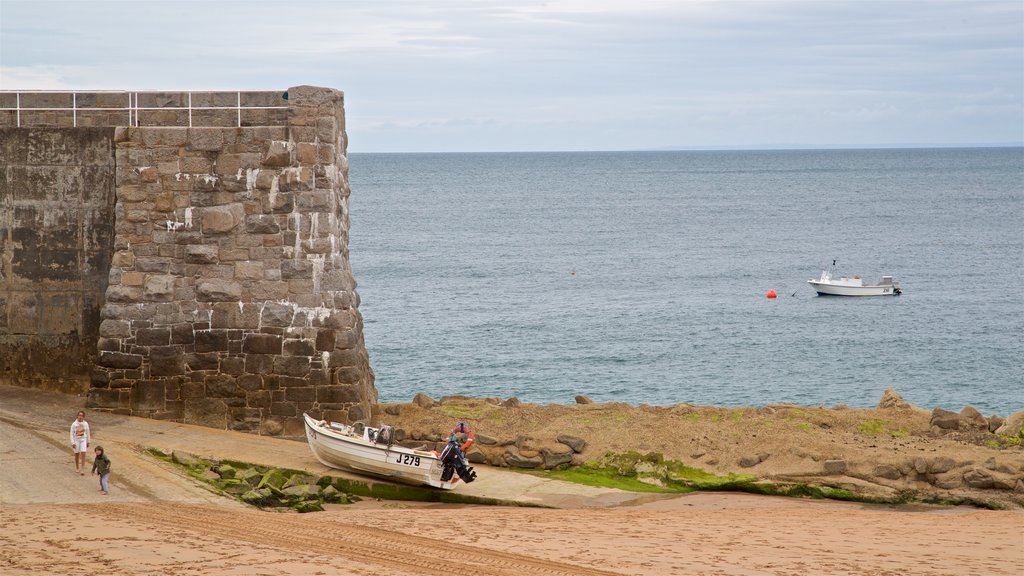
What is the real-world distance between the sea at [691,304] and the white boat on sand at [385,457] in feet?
51.7

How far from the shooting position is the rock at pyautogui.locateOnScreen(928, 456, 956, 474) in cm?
1912

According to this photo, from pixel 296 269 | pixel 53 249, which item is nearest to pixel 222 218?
pixel 296 269

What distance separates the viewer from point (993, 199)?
119 meters

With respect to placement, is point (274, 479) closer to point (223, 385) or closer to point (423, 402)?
point (223, 385)

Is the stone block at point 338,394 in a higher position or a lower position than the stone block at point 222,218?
lower

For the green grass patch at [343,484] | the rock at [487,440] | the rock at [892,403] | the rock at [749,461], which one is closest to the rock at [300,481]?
the green grass patch at [343,484]

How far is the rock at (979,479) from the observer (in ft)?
61.6

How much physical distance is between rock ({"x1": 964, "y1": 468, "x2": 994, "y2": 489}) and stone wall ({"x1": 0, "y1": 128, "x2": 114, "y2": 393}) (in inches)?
587

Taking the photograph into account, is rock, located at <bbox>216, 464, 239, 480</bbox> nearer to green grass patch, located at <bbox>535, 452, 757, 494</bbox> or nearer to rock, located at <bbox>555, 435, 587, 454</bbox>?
green grass patch, located at <bbox>535, 452, 757, 494</bbox>

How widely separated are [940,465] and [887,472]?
2.84 feet

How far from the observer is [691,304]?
168 ft

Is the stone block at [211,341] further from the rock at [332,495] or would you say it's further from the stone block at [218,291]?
the rock at [332,495]

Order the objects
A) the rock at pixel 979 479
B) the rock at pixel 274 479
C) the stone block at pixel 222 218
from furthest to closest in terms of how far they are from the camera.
→ the stone block at pixel 222 218
the rock at pixel 979 479
the rock at pixel 274 479

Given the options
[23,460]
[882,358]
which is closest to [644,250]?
[882,358]
